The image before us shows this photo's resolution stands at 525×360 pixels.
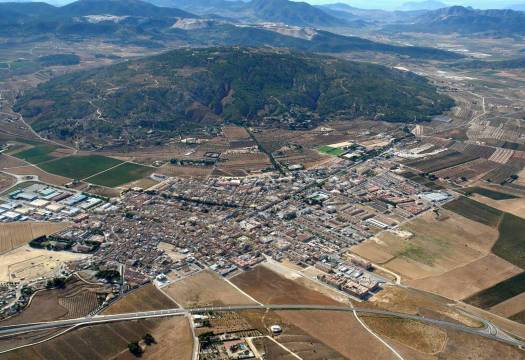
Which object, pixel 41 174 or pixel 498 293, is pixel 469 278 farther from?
pixel 41 174

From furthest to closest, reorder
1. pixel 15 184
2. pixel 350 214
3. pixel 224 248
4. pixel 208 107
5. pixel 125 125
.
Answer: pixel 208 107
pixel 125 125
pixel 15 184
pixel 350 214
pixel 224 248

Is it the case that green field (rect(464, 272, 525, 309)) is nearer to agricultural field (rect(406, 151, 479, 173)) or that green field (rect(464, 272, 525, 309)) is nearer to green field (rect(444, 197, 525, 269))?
green field (rect(444, 197, 525, 269))

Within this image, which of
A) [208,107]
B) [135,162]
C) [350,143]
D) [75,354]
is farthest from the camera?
[208,107]

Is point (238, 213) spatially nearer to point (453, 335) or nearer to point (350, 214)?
point (350, 214)

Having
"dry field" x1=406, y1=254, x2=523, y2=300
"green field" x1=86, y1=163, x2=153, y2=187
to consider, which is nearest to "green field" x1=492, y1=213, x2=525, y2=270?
"dry field" x1=406, y1=254, x2=523, y2=300

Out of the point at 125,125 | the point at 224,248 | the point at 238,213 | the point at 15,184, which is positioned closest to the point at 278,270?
the point at 224,248

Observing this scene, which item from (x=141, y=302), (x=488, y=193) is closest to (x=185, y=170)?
(x=141, y=302)

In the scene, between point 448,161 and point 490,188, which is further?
point 448,161
